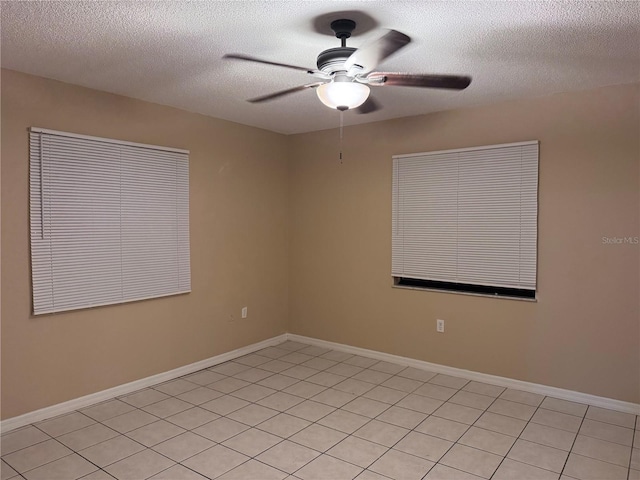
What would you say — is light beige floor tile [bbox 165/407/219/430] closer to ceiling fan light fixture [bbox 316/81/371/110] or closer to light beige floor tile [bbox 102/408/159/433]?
light beige floor tile [bbox 102/408/159/433]

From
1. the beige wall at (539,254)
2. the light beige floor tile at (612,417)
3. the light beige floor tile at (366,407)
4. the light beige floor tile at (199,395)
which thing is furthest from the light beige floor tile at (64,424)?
the light beige floor tile at (612,417)

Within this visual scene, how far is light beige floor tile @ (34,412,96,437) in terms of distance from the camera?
3.05m

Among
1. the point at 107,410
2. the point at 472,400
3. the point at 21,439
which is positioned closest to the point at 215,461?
the point at 107,410

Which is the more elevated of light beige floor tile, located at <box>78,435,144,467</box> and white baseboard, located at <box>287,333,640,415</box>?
white baseboard, located at <box>287,333,640,415</box>

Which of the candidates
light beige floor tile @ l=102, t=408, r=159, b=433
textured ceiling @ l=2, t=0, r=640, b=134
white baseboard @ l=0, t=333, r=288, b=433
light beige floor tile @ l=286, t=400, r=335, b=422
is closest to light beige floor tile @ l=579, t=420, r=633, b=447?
light beige floor tile @ l=286, t=400, r=335, b=422

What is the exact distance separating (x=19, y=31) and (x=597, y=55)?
132 inches

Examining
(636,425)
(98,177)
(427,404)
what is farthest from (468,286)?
(98,177)

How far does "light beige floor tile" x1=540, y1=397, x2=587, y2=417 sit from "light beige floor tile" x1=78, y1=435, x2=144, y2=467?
2999 millimetres

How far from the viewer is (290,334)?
5.38 meters

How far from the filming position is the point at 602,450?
9.25 ft

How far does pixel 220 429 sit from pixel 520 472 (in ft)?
6.31

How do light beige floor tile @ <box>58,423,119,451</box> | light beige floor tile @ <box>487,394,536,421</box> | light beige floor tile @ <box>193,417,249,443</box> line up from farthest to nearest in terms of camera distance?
light beige floor tile @ <box>487,394,536,421</box>, light beige floor tile @ <box>193,417,249,443</box>, light beige floor tile @ <box>58,423,119,451</box>

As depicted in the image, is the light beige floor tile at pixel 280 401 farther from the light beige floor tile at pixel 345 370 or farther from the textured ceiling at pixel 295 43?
the textured ceiling at pixel 295 43

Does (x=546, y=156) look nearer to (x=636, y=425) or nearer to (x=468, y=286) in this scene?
(x=468, y=286)
